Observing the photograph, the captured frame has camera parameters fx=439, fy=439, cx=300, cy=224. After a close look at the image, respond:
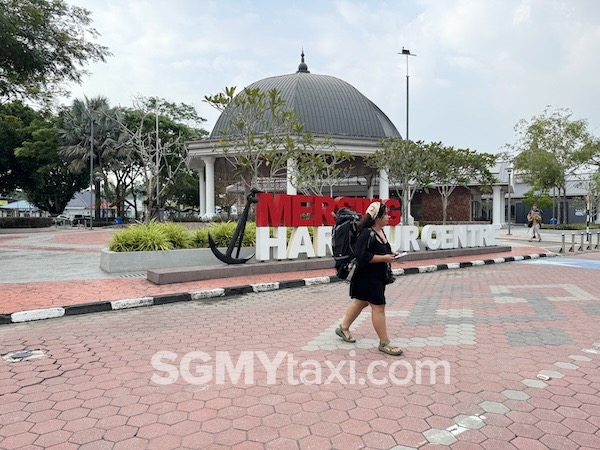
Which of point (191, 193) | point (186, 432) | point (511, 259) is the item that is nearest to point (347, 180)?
point (191, 193)

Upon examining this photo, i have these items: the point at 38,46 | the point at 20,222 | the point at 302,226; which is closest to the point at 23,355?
the point at 302,226

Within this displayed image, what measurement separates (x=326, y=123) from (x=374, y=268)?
31617 mm

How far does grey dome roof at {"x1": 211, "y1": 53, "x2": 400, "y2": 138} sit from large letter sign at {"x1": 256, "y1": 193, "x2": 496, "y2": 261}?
21.0 meters

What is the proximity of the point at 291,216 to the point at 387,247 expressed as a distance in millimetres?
6788

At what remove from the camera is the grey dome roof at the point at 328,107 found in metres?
35.2

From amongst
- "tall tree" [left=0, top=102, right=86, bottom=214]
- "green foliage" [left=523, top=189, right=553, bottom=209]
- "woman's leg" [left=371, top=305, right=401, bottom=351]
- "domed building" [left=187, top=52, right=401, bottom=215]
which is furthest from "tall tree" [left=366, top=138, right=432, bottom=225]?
"tall tree" [left=0, top=102, right=86, bottom=214]

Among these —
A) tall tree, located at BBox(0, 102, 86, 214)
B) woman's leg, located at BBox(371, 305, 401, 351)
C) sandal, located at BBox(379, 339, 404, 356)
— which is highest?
tall tree, located at BBox(0, 102, 86, 214)

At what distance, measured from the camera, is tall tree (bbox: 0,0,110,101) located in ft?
54.1

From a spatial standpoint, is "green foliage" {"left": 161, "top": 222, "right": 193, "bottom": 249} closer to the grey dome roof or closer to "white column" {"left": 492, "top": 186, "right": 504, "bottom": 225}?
the grey dome roof

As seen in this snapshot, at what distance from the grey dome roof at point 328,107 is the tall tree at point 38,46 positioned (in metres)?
14.8

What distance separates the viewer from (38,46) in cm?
1772

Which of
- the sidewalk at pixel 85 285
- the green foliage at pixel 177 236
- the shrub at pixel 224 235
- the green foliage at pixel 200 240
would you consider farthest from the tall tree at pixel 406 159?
the green foliage at pixel 177 236

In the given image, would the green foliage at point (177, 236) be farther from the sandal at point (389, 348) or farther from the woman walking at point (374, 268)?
the sandal at point (389, 348)

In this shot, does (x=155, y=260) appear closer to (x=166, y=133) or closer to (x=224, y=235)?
(x=224, y=235)
